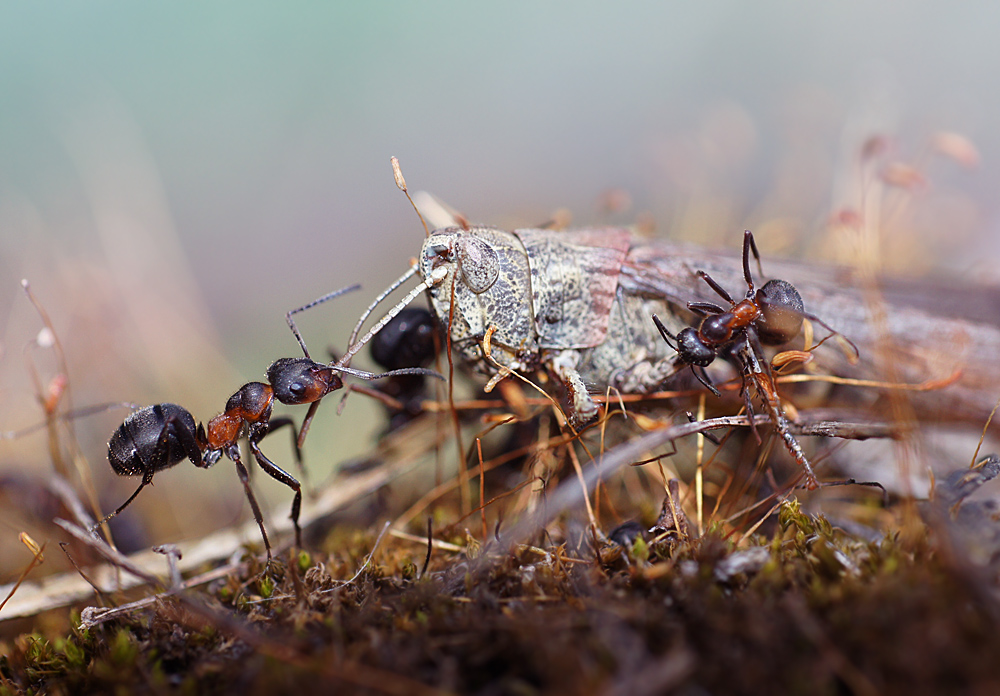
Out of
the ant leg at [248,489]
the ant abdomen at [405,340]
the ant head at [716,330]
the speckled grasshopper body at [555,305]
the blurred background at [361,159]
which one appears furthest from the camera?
the blurred background at [361,159]

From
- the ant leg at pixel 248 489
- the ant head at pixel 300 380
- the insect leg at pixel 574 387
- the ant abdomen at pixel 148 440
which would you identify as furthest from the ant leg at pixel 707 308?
the ant abdomen at pixel 148 440

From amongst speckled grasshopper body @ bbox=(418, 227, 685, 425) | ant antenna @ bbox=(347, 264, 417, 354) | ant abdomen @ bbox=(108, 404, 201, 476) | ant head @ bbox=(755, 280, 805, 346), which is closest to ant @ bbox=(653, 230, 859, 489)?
ant head @ bbox=(755, 280, 805, 346)

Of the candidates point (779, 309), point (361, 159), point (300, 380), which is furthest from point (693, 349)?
point (361, 159)

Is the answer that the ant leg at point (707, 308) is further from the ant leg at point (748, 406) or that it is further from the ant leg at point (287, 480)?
the ant leg at point (287, 480)

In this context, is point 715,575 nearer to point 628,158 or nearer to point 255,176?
point 628,158

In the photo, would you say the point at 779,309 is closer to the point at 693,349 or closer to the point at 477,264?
the point at 693,349

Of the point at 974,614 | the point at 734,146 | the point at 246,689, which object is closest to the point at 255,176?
the point at 734,146

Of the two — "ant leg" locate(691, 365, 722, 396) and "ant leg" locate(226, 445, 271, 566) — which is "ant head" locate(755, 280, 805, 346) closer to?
"ant leg" locate(691, 365, 722, 396)
